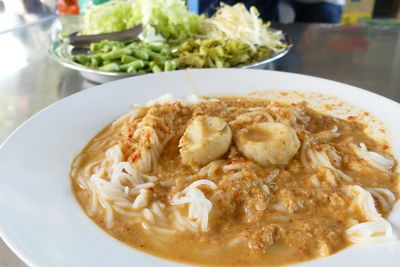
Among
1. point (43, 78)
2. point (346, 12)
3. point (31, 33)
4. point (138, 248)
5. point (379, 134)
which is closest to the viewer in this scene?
point (138, 248)

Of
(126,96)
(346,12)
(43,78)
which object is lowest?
(346,12)

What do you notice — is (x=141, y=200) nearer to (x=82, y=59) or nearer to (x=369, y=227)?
(x=369, y=227)

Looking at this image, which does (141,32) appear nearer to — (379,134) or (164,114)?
(164,114)

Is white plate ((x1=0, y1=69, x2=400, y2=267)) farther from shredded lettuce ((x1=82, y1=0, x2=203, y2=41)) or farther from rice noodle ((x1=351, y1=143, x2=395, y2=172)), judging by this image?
shredded lettuce ((x1=82, y1=0, x2=203, y2=41))

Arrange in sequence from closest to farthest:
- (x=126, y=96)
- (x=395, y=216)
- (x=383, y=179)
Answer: (x=395, y=216), (x=383, y=179), (x=126, y=96)

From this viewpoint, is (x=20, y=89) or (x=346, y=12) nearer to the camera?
(x=20, y=89)

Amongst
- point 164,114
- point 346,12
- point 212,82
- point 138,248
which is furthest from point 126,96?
point 346,12
